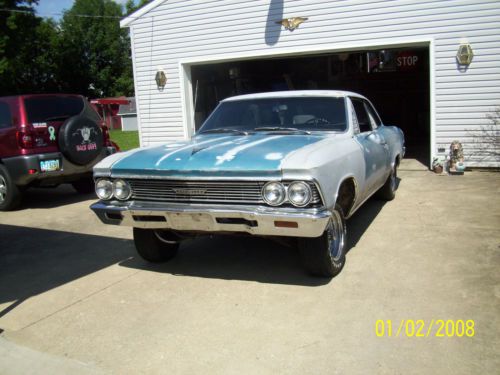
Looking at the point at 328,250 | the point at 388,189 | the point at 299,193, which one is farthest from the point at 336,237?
the point at 388,189

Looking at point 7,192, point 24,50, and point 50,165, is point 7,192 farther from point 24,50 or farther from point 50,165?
point 24,50

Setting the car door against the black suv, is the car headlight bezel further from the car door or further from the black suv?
→ the black suv

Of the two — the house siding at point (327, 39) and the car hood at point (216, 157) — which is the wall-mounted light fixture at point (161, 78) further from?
the car hood at point (216, 157)

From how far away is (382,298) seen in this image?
153 inches

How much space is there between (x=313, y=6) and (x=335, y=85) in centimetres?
796

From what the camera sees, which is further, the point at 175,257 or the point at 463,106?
the point at 463,106

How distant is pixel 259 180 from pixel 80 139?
16.6 ft

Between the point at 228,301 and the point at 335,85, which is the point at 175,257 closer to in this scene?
the point at 228,301

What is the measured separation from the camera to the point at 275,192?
375 centimetres

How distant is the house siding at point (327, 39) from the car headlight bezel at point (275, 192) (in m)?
7.20

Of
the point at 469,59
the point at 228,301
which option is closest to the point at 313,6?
the point at 469,59

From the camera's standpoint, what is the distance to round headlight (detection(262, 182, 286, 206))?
147 inches

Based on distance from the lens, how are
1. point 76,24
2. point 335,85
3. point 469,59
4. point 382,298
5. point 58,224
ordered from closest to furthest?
1. point 382,298
2. point 58,224
3. point 469,59
4. point 335,85
5. point 76,24
